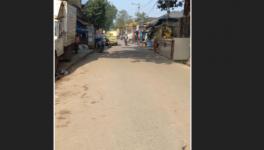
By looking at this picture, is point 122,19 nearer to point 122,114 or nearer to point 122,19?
point 122,19

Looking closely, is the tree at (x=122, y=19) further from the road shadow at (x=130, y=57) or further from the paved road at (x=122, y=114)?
the paved road at (x=122, y=114)

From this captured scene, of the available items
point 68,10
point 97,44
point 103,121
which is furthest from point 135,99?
point 97,44

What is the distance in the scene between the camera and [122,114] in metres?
7.10

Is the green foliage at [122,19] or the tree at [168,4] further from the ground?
the green foliage at [122,19]

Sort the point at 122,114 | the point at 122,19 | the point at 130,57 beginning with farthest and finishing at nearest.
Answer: the point at 122,19 < the point at 130,57 < the point at 122,114

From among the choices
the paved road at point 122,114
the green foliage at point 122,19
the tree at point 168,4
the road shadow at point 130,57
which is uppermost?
the green foliage at point 122,19

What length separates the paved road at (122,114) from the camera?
538cm

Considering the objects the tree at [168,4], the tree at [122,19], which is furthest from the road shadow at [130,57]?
the tree at [122,19]

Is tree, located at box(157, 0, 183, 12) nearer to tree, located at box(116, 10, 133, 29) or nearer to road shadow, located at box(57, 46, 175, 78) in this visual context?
road shadow, located at box(57, 46, 175, 78)

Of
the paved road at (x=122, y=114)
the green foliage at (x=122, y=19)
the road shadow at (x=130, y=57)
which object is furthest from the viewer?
the green foliage at (x=122, y=19)

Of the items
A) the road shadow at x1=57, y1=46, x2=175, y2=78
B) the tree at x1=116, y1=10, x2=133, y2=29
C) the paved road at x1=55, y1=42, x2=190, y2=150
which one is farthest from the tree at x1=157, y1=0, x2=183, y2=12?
the tree at x1=116, y1=10, x2=133, y2=29

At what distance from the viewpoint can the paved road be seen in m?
5.38

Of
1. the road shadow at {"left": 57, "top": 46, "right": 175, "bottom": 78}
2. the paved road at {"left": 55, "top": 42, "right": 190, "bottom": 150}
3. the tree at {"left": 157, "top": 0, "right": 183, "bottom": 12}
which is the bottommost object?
the paved road at {"left": 55, "top": 42, "right": 190, "bottom": 150}

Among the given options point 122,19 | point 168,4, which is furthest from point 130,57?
point 122,19
